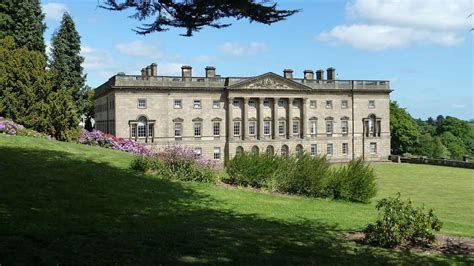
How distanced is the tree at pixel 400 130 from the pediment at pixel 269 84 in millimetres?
24273

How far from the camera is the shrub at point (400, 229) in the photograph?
32.2 ft

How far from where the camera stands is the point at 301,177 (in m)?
19.4

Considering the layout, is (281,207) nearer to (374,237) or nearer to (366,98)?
(374,237)

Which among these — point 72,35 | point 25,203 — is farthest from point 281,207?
point 72,35

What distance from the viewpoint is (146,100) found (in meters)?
53.2

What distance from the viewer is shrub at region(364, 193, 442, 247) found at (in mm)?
9828

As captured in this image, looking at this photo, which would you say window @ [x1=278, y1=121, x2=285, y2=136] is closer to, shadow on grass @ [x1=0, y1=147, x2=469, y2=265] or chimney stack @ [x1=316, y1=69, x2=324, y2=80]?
A: chimney stack @ [x1=316, y1=69, x2=324, y2=80]

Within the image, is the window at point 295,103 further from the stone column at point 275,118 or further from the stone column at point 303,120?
the stone column at point 275,118

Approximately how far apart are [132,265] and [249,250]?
7.84ft

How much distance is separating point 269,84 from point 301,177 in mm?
40648

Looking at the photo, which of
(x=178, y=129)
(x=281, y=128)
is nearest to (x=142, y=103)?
(x=178, y=129)

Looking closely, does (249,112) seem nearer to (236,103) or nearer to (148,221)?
(236,103)

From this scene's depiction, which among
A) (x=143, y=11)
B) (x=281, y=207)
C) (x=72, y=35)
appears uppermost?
(x=72, y=35)

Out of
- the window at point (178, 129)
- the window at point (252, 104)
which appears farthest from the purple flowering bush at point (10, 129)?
the window at point (252, 104)
